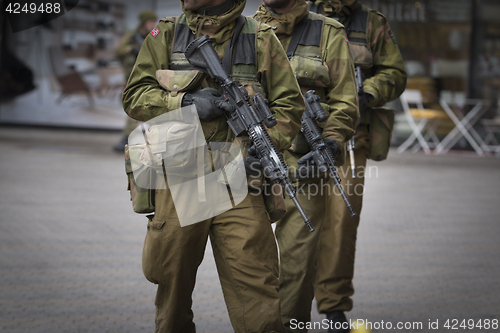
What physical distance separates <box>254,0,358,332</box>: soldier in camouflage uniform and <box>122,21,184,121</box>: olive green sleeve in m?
0.78

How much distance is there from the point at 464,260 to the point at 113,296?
113 inches

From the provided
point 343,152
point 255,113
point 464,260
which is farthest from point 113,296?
point 464,260

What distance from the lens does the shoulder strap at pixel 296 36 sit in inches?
125

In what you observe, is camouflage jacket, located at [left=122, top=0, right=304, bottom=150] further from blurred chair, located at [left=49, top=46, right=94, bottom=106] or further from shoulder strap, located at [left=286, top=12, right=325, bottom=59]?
blurred chair, located at [left=49, top=46, right=94, bottom=106]

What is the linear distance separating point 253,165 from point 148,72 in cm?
59

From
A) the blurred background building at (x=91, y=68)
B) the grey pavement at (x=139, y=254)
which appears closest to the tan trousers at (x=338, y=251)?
the grey pavement at (x=139, y=254)

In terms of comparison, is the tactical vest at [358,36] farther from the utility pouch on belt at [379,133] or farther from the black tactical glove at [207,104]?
the black tactical glove at [207,104]

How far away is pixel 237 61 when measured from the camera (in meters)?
2.49

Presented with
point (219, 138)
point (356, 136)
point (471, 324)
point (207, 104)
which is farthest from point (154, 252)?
point (471, 324)

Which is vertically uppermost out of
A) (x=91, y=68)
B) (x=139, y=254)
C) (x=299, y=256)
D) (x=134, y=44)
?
(x=299, y=256)

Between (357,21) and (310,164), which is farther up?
(357,21)

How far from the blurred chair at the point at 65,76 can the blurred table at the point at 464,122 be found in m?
7.63

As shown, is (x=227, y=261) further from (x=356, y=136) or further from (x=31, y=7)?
(x=31, y=7)

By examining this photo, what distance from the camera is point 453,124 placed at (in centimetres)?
1206
